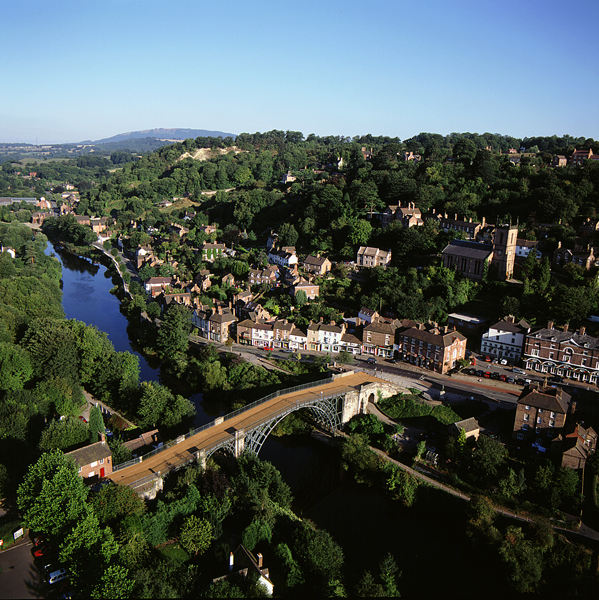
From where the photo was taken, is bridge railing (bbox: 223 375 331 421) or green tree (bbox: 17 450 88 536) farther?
bridge railing (bbox: 223 375 331 421)

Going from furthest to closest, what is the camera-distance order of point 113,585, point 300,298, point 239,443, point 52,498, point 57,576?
point 300,298, point 239,443, point 52,498, point 57,576, point 113,585

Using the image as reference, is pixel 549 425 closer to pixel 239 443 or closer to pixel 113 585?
pixel 239 443

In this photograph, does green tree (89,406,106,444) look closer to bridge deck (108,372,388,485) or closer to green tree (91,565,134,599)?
bridge deck (108,372,388,485)

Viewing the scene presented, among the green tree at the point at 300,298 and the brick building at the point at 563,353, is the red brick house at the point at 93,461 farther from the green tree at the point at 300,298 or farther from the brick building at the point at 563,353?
the brick building at the point at 563,353

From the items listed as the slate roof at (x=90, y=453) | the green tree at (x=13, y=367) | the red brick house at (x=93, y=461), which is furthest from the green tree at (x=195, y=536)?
the green tree at (x=13, y=367)

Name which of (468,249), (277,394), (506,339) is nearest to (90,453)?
(277,394)

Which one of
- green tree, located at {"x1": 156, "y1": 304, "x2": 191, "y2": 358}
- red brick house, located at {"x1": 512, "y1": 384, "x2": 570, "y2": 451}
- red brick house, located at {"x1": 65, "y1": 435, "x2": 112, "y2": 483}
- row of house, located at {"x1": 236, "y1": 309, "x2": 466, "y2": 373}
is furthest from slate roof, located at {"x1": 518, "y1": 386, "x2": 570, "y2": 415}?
green tree, located at {"x1": 156, "y1": 304, "x2": 191, "y2": 358}
